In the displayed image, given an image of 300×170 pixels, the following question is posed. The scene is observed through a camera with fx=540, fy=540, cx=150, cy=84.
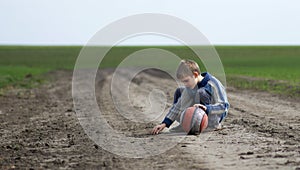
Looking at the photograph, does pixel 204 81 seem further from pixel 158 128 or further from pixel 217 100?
pixel 158 128

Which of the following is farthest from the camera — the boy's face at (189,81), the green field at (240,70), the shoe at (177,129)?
the green field at (240,70)

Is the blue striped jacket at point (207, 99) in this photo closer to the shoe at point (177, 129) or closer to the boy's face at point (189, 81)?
the boy's face at point (189, 81)

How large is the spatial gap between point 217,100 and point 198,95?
13.6 inches

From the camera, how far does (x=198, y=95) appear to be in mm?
9508

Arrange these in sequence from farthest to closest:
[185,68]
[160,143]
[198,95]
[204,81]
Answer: [198,95] → [204,81] → [185,68] → [160,143]

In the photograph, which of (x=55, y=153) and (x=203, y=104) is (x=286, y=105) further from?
(x=55, y=153)

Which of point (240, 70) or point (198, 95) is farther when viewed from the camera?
point (240, 70)

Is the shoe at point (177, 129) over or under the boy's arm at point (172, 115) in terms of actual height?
under

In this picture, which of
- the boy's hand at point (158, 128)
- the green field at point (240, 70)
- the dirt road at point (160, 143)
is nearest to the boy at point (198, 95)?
the boy's hand at point (158, 128)

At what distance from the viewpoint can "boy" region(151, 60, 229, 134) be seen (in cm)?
912

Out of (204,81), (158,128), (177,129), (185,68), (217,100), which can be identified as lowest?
(177,129)

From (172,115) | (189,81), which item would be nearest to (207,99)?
(189,81)

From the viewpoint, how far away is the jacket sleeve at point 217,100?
30.8 feet

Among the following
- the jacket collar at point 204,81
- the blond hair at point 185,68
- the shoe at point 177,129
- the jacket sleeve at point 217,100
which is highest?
the blond hair at point 185,68
